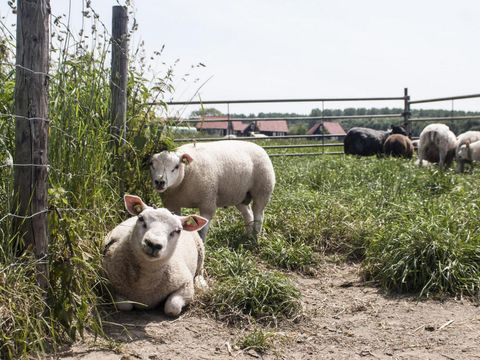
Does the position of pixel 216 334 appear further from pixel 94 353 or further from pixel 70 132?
pixel 70 132

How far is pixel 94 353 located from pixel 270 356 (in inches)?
40.8

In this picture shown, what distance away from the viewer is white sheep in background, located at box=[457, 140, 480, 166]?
10.5 m

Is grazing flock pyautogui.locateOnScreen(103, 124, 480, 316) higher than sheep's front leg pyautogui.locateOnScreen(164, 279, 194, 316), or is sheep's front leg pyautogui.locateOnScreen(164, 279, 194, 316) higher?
grazing flock pyautogui.locateOnScreen(103, 124, 480, 316)

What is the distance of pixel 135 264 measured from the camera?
3967 mm

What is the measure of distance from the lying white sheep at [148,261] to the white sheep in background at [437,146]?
830 cm

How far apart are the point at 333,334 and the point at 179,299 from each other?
109cm

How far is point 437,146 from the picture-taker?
1146 centimetres

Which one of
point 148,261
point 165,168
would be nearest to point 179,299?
point 148,261

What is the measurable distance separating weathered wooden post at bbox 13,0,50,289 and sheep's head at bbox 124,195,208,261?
2.18 ft

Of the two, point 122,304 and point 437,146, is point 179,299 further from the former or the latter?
point 437,146

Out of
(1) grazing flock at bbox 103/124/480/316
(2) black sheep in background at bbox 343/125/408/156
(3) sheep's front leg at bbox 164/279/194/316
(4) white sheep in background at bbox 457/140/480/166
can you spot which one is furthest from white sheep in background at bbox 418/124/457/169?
(3) sheep's front leg at bbox 164/279/194/316

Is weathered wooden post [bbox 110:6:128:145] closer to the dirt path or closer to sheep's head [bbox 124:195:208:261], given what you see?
sheep's head [bbox 124:195:208:261]

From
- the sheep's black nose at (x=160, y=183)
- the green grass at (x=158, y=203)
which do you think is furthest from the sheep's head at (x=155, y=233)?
the sheep's black nose at (x=160, y=183)

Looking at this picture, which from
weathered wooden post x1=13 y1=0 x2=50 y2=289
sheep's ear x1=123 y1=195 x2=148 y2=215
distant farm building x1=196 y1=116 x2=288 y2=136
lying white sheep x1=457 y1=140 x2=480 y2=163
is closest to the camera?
weathered wooden post x1=13 y1=0 x2=50 y2=289
